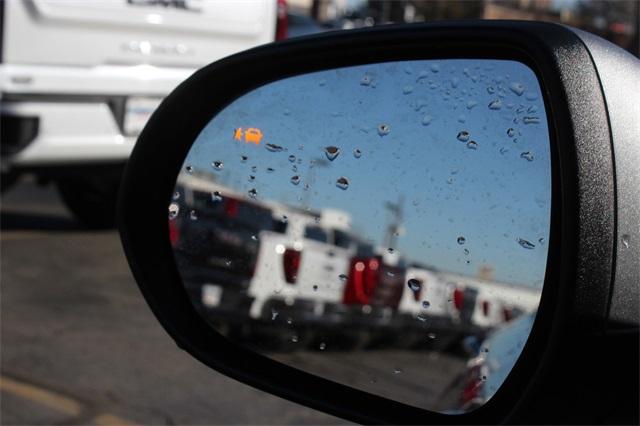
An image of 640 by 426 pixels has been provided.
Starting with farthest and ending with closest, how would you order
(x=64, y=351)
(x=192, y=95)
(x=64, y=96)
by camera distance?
(x=64, y=96)
(x=64, y=351)
(x=192, y=95)

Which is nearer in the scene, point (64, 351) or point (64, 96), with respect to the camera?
point (64, 351)

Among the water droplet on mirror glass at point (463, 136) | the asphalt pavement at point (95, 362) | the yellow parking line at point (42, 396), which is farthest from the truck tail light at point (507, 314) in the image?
the yellow parking line at point (42, 396)

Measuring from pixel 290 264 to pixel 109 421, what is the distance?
154 centimetres

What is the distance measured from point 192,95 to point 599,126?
0.95m

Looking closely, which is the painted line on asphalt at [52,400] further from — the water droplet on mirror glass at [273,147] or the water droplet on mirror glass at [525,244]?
the water droplet on mirror glass at [525,244]

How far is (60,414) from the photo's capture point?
3.71 metres

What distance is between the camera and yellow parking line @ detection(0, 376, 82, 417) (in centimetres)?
376

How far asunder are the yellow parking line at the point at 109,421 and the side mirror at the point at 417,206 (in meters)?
1.05

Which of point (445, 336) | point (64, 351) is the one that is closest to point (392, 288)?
point (445, 336)

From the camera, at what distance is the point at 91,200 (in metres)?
7.53

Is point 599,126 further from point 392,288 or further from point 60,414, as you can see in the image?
point 60,414

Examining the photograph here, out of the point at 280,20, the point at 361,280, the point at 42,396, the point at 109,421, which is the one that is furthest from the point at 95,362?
the point at 280,20

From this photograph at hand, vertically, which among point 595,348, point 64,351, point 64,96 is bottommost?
point 64,351

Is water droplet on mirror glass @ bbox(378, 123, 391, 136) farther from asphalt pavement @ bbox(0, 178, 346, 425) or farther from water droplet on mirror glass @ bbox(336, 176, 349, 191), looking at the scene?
asphalt pavement @ bbox(0, 178, 346, 425)
